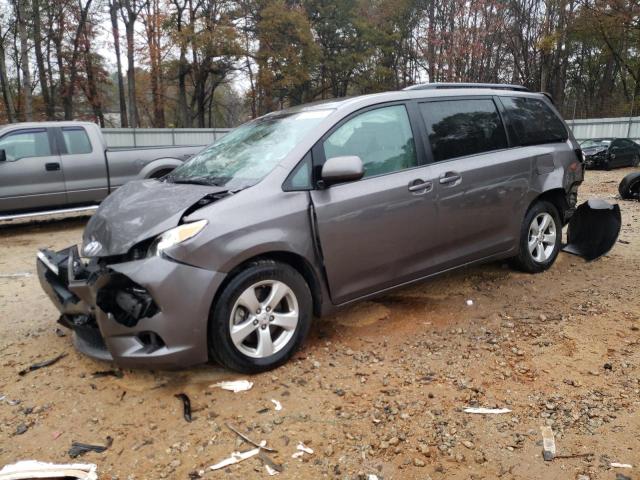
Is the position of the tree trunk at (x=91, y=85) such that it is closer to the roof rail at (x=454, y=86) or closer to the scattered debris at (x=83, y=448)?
the roof rail at (x=454, y=86)

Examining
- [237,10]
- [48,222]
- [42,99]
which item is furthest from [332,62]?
[48,222]

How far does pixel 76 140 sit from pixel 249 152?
235 inches

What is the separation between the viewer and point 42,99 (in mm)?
28016

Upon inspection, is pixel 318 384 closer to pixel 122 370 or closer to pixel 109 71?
pixel 122 370

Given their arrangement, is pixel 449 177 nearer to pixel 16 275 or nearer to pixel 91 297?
pixel 91 297

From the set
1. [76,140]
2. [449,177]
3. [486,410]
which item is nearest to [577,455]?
[486,410]

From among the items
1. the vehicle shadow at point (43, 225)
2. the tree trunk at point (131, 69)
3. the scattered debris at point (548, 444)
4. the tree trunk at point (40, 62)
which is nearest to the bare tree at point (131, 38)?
the tree trunk at point (131, 69)

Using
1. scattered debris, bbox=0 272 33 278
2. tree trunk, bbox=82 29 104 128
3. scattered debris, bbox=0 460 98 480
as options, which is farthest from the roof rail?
tree trunk, bbox=82 29 104 128

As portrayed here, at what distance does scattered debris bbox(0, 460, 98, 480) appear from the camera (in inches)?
91.1

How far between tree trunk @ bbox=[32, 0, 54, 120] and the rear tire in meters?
24.6

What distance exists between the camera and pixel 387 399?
288 centimetres

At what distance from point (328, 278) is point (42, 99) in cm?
3031

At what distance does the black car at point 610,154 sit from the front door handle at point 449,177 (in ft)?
57.5

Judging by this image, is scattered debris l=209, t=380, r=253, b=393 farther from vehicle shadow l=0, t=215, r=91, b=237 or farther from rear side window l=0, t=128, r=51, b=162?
rear side window l=0, t=128, r=51, b=162
